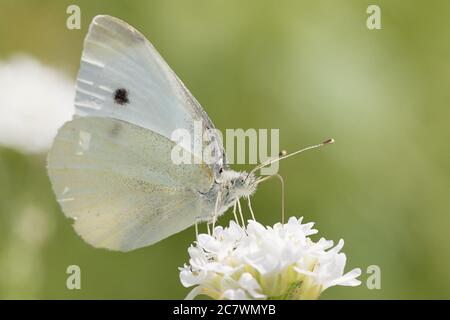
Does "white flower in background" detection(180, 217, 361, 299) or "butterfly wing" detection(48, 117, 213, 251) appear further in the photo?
"butterfly wing" detection(48, 117, 213, 251)

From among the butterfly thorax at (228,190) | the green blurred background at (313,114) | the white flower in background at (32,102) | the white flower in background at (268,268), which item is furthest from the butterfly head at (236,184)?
the white flower in background at (32,102)

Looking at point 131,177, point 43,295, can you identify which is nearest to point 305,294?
point 131,177

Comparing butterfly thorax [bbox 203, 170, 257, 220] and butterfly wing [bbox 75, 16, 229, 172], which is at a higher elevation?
butterfly wing [bbox 75, 16, 229, 172]

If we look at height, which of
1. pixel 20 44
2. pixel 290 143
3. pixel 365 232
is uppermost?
pixel 20 44

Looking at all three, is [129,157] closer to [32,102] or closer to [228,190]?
[228,190]

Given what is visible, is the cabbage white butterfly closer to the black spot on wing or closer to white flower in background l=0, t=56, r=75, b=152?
the black spot on wing

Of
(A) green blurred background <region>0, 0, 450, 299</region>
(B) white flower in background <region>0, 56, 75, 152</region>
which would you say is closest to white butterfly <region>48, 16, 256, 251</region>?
(A) green blurred background <region>0, 0, 450, 299</region>

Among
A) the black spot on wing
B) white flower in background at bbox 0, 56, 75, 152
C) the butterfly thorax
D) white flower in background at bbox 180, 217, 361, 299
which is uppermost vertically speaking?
white flower in background at bbox 0, 56, 75, 152

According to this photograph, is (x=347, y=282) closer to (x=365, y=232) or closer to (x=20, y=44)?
(x=365, y=232)
